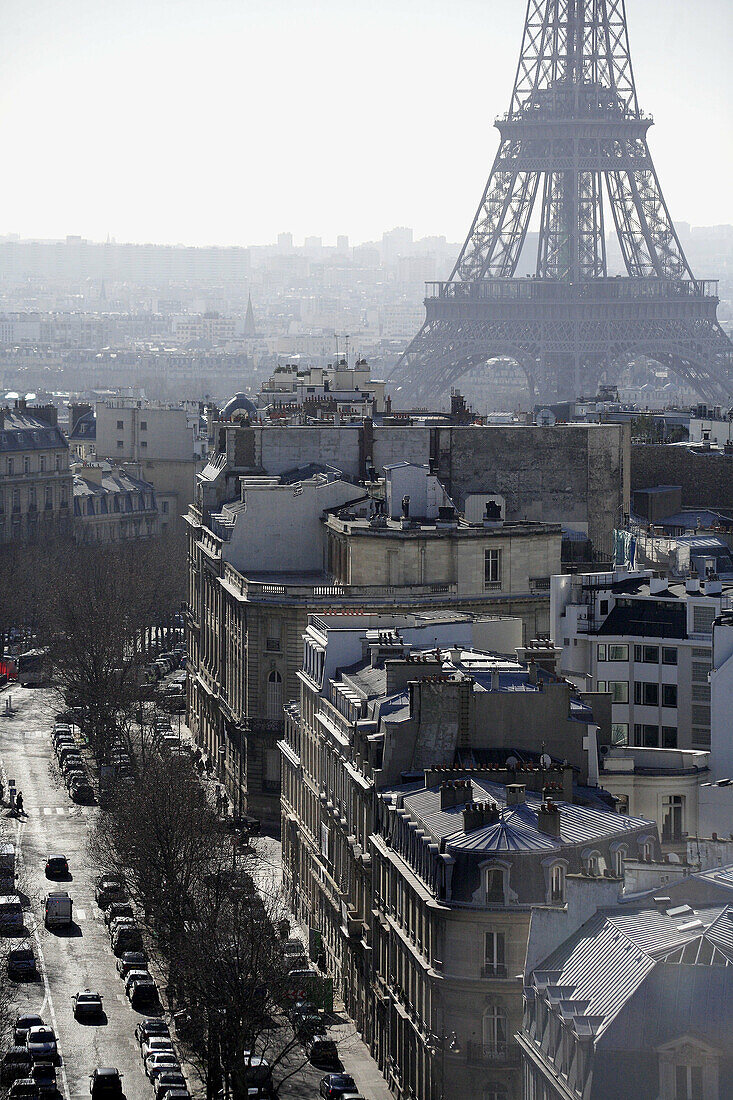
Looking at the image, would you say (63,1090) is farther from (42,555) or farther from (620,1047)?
(42,555)

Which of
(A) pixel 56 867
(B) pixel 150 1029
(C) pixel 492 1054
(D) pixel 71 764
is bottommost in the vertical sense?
(D) pixel 71 764

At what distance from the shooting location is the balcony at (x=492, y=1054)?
3291 centimetres

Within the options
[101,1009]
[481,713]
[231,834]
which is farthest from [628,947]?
[231,834]

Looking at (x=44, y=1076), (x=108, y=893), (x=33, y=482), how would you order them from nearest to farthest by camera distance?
(x=44, y=1076)
(x=108, y=893)
(x=33, y=482)

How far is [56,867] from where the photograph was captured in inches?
2149

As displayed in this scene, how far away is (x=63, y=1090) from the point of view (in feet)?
128

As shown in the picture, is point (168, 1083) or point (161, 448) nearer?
point (168, 1083)

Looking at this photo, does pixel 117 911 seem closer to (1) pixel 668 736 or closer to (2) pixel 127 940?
(2) pixel 127 940

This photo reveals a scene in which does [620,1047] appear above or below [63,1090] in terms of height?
above

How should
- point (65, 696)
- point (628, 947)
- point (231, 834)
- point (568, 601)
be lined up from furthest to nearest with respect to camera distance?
point (65, 696), point (231, 834), point (568, 601), point (628, 947)

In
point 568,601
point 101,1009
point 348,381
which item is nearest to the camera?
point 101,1009

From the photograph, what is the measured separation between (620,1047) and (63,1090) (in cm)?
1429

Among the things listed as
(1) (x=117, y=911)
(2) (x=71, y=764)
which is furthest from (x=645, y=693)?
(2) (x=71, y=764)

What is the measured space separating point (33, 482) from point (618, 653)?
6677 cm
